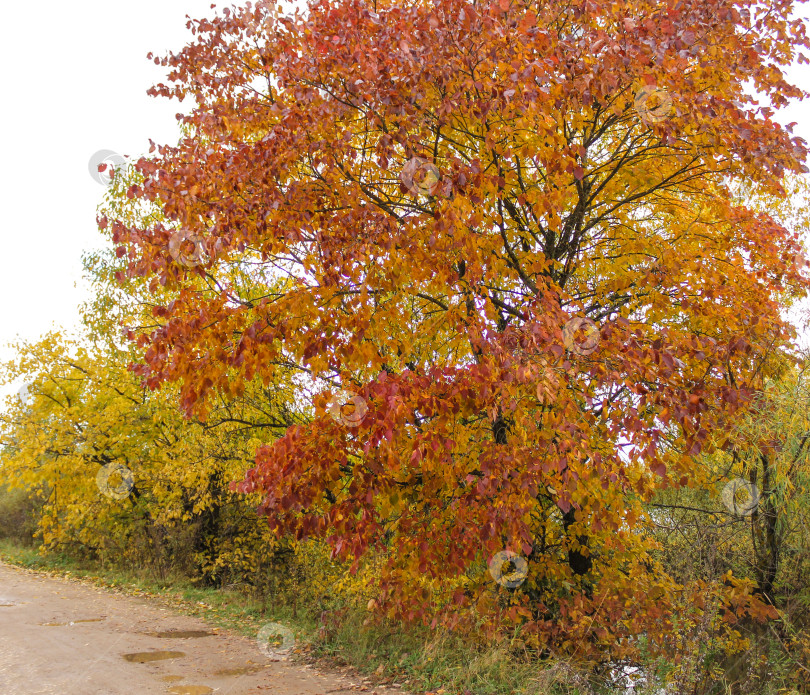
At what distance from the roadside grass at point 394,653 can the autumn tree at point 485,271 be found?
0.44 m

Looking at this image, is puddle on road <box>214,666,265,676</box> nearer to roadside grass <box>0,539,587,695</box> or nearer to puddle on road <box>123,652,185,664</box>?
roadside grass <box>0,539,587,695</box>

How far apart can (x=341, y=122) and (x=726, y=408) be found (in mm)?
4594

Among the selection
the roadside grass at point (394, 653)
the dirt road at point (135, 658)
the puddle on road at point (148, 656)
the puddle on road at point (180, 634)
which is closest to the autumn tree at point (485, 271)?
the roadside grass at point (394, 653)

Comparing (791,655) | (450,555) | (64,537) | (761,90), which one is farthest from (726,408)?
(64,537)

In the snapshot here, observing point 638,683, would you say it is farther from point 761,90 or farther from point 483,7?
point 483,7

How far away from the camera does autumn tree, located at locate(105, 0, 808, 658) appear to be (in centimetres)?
550

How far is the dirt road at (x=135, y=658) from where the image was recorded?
6.07 m

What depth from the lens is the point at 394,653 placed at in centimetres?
685

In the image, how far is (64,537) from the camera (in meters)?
17.2

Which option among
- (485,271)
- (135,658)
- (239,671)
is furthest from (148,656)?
(485,271)

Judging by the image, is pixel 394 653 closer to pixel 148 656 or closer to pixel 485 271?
pixel 148 656

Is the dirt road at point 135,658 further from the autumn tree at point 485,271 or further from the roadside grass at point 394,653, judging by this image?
the autumn tree at point 485,271

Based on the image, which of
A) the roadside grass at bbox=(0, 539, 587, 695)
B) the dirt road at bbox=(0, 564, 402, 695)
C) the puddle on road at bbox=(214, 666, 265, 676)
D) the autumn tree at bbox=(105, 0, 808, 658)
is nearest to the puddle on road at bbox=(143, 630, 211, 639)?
the dirt road at bbox=(0, 564, 402, 695)

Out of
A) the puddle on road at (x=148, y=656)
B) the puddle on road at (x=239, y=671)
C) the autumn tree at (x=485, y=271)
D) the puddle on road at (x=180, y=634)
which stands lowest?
the puddle on road at (x=180, y=634)
